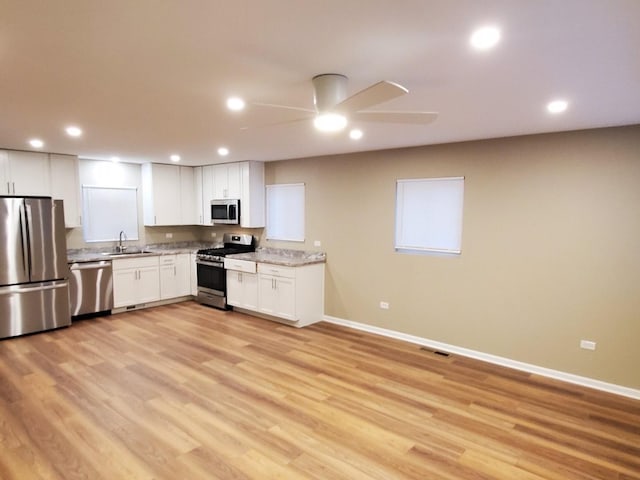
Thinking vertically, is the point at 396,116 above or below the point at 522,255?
above

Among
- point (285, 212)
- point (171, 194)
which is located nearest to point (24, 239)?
point (171, 194)

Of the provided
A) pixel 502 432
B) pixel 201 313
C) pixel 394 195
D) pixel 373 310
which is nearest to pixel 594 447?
pixel 502 432

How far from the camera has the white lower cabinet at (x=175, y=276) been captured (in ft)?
21.0

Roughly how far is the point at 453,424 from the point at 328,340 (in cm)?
211

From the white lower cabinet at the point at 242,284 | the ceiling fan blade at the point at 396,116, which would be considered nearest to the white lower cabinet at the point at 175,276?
the white lower cabinet at the point at 242,284

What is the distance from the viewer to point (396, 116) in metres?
2.29

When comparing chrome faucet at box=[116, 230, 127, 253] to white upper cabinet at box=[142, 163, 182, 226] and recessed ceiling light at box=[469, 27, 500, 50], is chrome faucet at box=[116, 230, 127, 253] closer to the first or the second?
white upper cabinet at box=[142, 163, 182, 226]

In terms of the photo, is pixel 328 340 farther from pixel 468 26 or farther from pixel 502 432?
pixel 468 26

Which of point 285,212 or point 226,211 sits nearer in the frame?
point 285,212

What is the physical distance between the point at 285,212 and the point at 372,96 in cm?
438

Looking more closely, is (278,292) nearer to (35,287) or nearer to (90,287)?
(90,287)

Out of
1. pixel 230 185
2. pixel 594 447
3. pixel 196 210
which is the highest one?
pixel 230 185

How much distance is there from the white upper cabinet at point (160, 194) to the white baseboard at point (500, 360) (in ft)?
11.9

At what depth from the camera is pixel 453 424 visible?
295 cm
